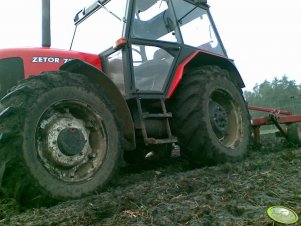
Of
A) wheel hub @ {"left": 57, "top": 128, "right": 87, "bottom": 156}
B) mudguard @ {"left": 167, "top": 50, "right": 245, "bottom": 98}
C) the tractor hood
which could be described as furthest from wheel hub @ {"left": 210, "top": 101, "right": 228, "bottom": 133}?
wheel hub @ {"left": 57, "top": 128, "right": 87, "bottom": 156}

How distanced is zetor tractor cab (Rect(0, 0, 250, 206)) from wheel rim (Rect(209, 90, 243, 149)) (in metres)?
0.01

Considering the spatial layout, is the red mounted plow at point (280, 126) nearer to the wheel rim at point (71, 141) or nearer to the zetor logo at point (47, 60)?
the zetor logo at point (47, 60)

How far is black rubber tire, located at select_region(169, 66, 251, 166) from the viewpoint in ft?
13.5

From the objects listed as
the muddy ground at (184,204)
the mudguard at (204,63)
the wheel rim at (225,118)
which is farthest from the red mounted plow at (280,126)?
the muddy ground at (184,204)

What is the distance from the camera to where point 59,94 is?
2.92 m

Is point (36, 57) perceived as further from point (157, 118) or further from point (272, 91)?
point (272, 91)

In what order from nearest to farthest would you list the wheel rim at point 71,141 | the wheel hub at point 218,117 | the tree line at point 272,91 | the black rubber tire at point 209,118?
the wheel rim at point 71,141 → the black rubber tire at point 209,118 → the wheel hub at point 218,117 → the tree line at point 272,91

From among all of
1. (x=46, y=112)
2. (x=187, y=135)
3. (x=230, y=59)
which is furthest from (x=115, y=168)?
(x=230, y=59)

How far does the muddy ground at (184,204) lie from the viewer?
2.03 metres

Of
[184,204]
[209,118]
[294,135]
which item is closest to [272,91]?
[294,135]

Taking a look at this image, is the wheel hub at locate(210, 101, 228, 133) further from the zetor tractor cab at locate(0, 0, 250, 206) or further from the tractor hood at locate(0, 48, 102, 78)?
the tractor hood at locate(0, 48, 102, 78)

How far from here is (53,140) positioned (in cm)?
280

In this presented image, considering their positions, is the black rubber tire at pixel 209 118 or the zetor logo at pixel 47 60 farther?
the black rubber tire at pixel 209 118

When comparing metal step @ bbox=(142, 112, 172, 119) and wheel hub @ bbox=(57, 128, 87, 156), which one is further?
metal step @ bbox=(142, 112, 172, 119)
